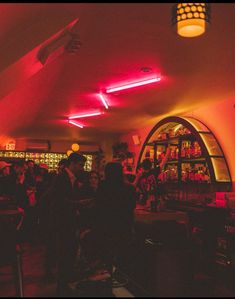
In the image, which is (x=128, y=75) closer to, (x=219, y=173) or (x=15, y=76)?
(x=15, y=76)

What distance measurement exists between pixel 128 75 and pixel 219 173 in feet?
9.10

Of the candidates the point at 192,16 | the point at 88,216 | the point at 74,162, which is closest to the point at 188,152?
the point at 88,216

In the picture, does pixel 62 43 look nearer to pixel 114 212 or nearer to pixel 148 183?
pixel 114 212

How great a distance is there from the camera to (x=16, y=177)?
19.6ft

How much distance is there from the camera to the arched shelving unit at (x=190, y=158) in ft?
21.3

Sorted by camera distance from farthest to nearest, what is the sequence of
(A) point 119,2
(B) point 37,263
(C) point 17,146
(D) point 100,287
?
(C) point 17,146 < (B) point 37,263 < (A) point 119,2 < (D) point 100,287

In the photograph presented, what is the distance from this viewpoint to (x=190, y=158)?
7.14 meters

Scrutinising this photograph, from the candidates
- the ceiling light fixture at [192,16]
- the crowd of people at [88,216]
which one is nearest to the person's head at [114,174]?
the crowd of people at [88,216]

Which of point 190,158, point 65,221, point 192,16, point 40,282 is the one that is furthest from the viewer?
point 190,158

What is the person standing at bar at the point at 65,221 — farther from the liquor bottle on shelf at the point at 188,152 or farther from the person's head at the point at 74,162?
the liquor bottle on shelf at the point at 188,152

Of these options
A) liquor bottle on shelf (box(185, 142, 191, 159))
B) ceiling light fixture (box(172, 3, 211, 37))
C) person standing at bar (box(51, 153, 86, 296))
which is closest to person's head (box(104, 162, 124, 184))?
person standing at bar (box(51, 153, 86, 296))

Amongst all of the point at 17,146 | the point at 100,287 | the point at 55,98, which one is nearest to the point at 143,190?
the point at 55,98

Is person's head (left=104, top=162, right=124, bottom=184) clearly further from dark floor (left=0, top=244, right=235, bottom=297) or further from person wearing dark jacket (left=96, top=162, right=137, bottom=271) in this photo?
dark floor (left=0, top=244, right=235, bottom=297)

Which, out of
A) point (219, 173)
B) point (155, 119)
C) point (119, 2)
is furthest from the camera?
point (155, 119)
